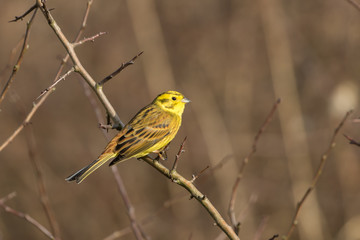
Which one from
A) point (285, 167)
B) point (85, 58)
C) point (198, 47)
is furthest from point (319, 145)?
point (85, 58)

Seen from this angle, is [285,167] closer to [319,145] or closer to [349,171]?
[319,145]

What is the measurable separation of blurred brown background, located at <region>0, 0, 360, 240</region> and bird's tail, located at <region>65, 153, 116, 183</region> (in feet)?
17.2

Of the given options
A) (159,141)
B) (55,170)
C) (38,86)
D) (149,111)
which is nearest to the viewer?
(159,141)

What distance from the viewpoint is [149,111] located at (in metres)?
6.12

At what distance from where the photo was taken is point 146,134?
5.74 metres

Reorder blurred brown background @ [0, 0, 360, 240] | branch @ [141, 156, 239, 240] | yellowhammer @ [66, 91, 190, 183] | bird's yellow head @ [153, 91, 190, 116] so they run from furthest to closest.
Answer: blurred brown background @ [0, 0, 360, 240] < bird's yellow head @ [153, 91, 190, 116] < yellowhammer @ [66, 91, 190, 183] < branch @ [141, 156, 239, 240]

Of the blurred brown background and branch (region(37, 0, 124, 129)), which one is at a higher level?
branch (region(37, 0, 124, 129))

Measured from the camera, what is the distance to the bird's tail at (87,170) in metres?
4.83

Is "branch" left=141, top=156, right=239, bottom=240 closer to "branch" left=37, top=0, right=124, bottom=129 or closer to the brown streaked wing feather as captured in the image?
"branch" left=37, top=0, right=124, bottom=129

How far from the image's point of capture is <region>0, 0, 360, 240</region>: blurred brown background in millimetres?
11070

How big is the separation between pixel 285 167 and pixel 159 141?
7396 millimetres

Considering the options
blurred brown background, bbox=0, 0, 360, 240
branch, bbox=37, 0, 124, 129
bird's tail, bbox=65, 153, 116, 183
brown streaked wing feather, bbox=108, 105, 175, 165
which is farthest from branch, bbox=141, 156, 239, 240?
blurred brown background, bbox=0, 0, 360, 240

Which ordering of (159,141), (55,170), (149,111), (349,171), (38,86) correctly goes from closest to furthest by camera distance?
(159,141), (149,111), (349,171), (55,170), (38,86)

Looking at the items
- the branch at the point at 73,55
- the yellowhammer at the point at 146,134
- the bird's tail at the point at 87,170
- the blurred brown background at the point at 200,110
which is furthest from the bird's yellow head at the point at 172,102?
the blurred brown background at the point at 200,110
